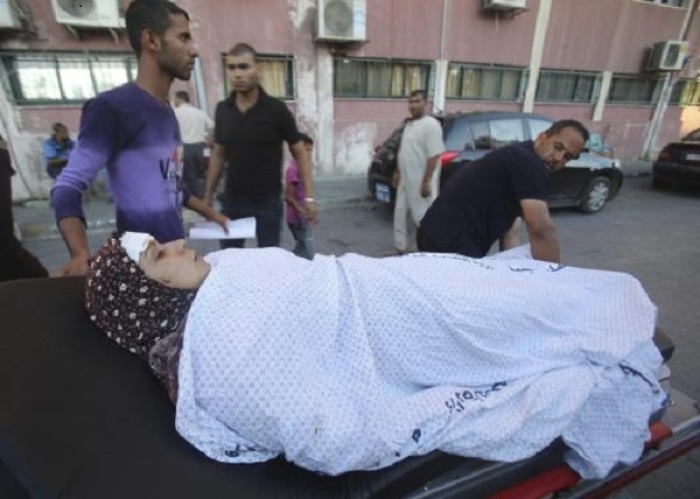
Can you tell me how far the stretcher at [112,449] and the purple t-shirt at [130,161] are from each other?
41 centimetres

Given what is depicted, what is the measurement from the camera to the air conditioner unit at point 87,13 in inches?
254

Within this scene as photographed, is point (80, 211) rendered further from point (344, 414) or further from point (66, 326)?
point (344, 414)

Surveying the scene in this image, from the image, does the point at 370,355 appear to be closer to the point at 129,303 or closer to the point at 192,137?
the point at 129,303

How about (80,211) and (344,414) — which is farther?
(80,211)

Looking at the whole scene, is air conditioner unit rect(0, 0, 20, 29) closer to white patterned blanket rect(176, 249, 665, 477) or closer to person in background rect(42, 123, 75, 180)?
person in background rect(42, 123, 75, 180)

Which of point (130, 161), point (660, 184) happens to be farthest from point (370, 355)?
point (660, 184)

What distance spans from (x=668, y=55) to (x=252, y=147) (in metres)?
14.2

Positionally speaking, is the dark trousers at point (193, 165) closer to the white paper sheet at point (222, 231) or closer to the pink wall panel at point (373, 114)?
the pink wall panel at point (373, 114)

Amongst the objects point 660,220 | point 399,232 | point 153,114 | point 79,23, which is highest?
point 79,23

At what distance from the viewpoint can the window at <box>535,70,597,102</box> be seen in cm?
1103

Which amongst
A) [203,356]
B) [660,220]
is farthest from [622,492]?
[660,220]

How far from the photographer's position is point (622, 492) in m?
1.76

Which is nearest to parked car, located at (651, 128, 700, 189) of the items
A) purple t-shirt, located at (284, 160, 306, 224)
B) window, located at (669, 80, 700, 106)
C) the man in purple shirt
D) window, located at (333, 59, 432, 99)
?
window, located at (333, 59, 432, 99)

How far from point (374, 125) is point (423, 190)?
541 cm
